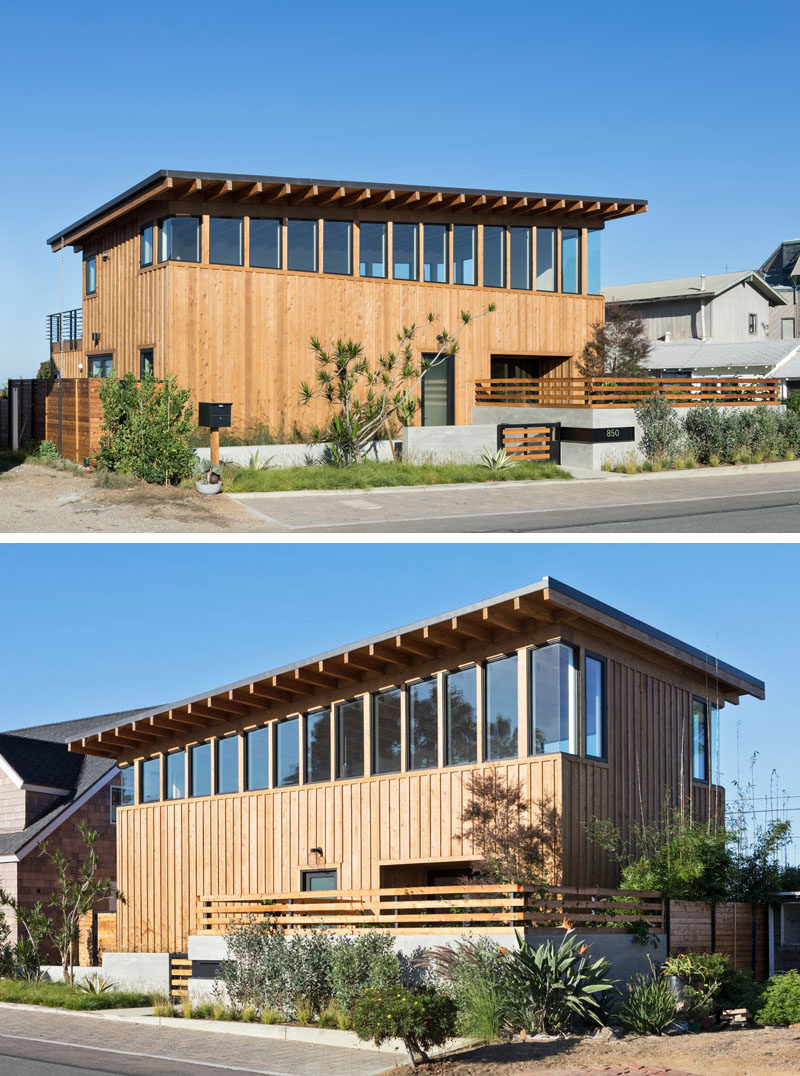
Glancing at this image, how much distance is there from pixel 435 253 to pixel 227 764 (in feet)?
52.3

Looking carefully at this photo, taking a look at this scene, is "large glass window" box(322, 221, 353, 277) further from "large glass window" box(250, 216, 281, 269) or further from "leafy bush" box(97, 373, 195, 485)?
"leafy bush" box(97, 373, 195, 485)

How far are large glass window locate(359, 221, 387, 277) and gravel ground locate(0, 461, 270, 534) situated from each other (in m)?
9.48

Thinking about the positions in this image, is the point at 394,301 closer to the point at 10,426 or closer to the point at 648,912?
the point at 10,426

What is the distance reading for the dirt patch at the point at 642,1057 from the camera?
10.3 metres

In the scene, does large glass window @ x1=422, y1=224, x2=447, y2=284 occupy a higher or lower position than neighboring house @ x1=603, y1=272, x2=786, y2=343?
lower

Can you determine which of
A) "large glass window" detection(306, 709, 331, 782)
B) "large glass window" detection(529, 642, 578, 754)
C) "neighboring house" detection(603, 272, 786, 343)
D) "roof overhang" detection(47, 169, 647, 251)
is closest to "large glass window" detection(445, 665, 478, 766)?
"large glass window" detection(529, 642, 578, 754)

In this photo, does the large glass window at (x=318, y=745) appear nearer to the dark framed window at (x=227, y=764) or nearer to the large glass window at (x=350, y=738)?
the large glass window at (x=350, y=738)

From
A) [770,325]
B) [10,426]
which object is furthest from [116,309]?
[770,325]

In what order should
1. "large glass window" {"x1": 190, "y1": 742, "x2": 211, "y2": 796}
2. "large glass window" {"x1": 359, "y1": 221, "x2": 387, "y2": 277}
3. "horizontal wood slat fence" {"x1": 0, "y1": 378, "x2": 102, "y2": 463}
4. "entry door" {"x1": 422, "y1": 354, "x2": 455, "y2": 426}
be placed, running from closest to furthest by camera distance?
"large glass window" {"x1": 190, "y1": 742, "x2": 211, "y2": 796} < "horizontal wood slat fence" {"x1": 0, "y1": 378, "x2": 102, "y2": 463} < "large glass window" {"x1": 359, "y1": 221, "x2": 387, "y2": 277} < "entry door" {"x1": 422, "y1": 354, "x2": 455, "y2": 426}

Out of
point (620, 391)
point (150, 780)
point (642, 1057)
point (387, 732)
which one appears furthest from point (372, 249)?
point (642, 1057)

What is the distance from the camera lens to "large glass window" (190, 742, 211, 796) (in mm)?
21422

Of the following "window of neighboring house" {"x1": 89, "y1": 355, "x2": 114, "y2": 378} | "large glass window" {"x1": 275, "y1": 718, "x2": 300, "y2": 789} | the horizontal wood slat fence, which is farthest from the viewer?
"window of neighboring house" {"x1": 89, "y1": 355, "x2": 114, "y2": 378}

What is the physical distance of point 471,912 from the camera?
50.1 ft

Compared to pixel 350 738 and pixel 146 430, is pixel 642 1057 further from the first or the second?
pixel 146 430
